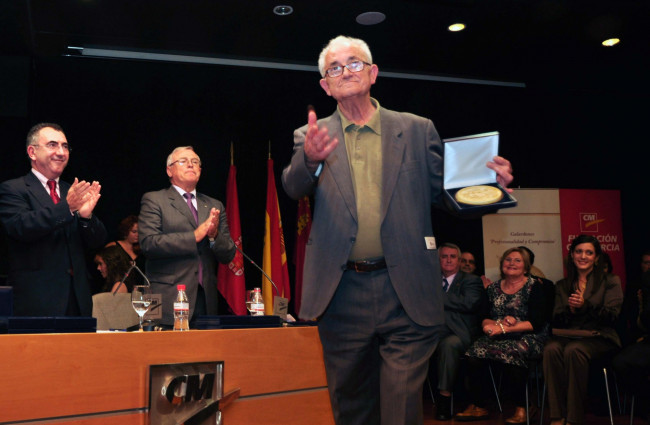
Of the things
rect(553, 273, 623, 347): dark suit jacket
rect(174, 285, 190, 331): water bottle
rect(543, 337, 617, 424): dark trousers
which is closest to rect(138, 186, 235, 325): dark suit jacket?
rect(174, 285, 190, 331): water bottle

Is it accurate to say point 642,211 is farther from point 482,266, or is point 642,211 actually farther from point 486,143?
point 486,143

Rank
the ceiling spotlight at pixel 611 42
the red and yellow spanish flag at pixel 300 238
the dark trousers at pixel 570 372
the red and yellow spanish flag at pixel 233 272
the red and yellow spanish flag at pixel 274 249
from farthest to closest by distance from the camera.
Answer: the red and yellow spanish flag at pixel 300 238, the red and yellow spanish flag at pixel 274 249, the ceiling spotlight at pixel 611 42, the red and yellow spanish flag at pixel 233 272, the dark trousers at pixel 570 372

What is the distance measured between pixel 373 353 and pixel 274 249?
4288 millimetres

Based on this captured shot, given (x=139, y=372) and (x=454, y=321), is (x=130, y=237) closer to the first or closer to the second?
(x=454, y=321)

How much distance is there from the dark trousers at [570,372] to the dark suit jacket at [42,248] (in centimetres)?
312

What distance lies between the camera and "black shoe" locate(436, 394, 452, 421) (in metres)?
4.90

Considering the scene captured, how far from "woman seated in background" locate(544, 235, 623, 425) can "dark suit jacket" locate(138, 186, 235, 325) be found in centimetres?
249

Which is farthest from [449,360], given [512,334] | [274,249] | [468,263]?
[274,249]

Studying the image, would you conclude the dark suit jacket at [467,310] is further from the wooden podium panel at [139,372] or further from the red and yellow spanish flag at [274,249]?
the wooden podium panel at [139,372]

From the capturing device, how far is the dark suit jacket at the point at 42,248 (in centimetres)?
275

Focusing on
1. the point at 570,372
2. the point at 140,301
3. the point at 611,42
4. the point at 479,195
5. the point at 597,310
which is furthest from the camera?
the point at 611,42

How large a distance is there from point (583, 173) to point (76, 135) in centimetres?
563

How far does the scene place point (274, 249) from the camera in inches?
239

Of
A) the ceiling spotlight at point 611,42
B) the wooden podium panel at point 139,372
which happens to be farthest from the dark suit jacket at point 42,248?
the ceiling spotlight at point 611,42
